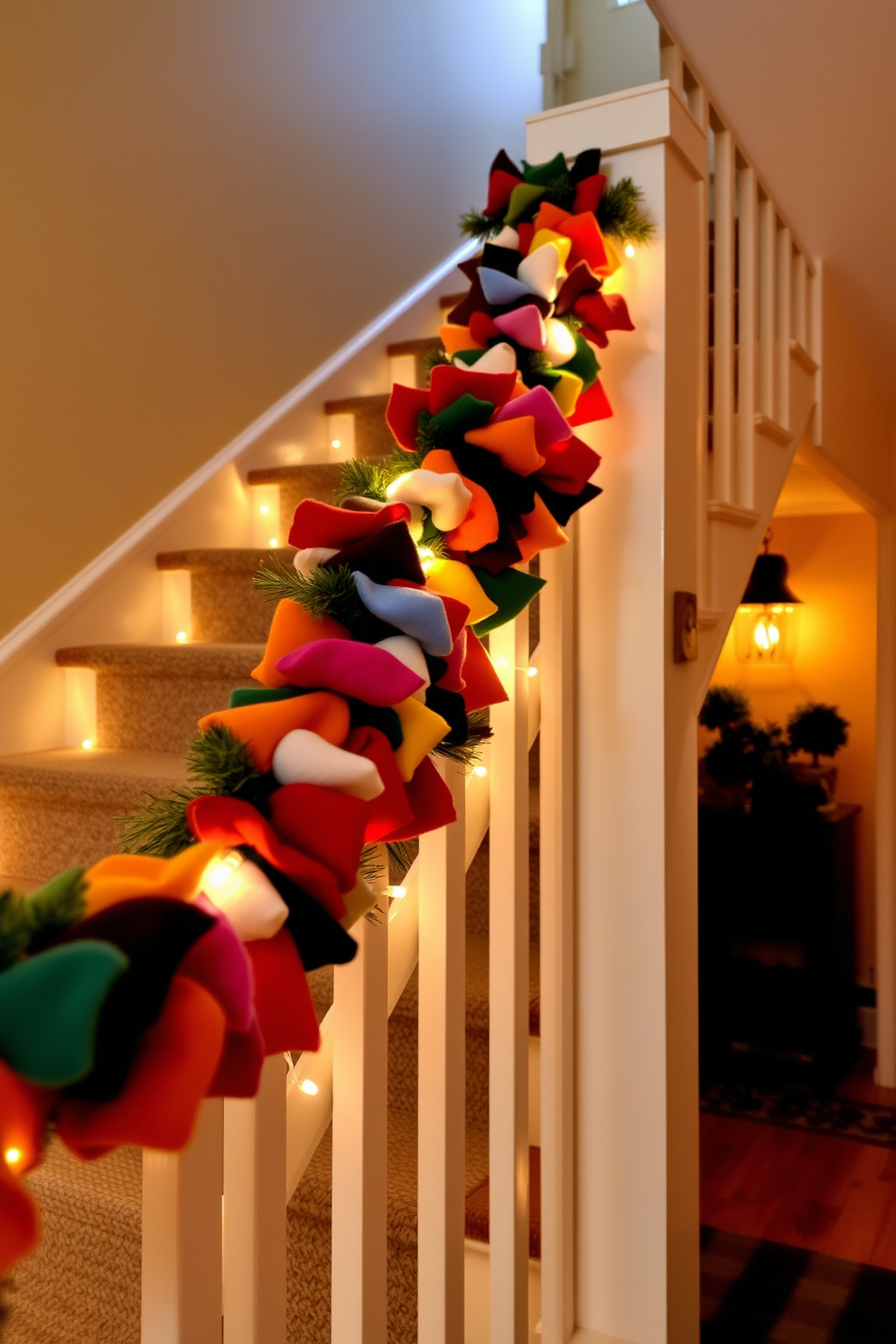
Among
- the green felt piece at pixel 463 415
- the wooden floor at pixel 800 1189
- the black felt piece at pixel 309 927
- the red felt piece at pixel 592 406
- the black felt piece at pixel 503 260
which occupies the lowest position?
the wooden floor at pixel 800 1189

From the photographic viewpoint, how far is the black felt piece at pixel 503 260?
115cm

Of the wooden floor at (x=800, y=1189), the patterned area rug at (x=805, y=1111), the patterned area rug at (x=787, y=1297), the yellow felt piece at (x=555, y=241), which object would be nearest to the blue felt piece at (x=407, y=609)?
the yellow felt piece at (x=555, y=241)

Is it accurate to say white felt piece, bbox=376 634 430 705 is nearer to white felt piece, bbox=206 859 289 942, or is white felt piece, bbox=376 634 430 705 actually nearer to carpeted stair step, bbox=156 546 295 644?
white felt piece, bbox=206 859 289 942

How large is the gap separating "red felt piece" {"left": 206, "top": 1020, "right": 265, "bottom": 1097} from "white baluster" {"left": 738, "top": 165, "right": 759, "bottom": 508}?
1.28m

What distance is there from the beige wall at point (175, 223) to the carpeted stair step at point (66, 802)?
13.3 inches

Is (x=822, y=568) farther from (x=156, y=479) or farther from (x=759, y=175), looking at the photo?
(x=156, y=479)

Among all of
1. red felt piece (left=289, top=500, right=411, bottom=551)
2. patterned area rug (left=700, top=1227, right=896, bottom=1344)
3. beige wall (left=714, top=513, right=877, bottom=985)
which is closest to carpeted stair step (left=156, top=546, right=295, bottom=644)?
red felt piece (left=289, top=500, right=411, bottom=551)

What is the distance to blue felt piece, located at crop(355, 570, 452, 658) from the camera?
0.69 meters

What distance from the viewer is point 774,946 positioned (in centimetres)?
362

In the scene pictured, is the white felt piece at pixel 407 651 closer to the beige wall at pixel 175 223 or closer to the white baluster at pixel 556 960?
the white baluster at pixel 556 960

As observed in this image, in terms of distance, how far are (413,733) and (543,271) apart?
626mm

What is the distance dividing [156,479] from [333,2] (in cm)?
126

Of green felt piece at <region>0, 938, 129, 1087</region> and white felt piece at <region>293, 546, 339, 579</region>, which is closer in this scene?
green felt piece at <region>0, 938, 129, 1087</region>

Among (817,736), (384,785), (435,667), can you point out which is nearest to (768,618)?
(817,736)
